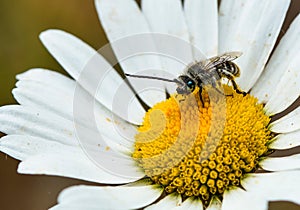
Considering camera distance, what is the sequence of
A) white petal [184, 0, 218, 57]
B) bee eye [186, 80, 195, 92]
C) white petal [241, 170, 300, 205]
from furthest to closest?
white petal [184, 0, 218, 57] → bee eye [186, 80, 195, 92] → white petal [241, 170, 300, 205]

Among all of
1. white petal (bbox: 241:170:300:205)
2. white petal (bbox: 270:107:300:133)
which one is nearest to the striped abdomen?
white petal (bbox: 270:107:300:133)

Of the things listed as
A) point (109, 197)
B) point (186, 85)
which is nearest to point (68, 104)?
point (186, 85)

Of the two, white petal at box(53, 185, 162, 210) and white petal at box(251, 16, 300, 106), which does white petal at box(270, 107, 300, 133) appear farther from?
white petal at box(53, 185, 162, 210)

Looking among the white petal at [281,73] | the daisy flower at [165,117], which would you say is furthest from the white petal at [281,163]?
the white petal at [281,73]

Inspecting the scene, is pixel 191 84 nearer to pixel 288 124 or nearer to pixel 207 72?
pixel 207 72

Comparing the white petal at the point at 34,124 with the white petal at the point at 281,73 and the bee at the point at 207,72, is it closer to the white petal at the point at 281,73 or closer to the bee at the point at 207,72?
the bee at the point at 207,72

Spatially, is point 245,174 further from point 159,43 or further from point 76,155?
point 159,43
